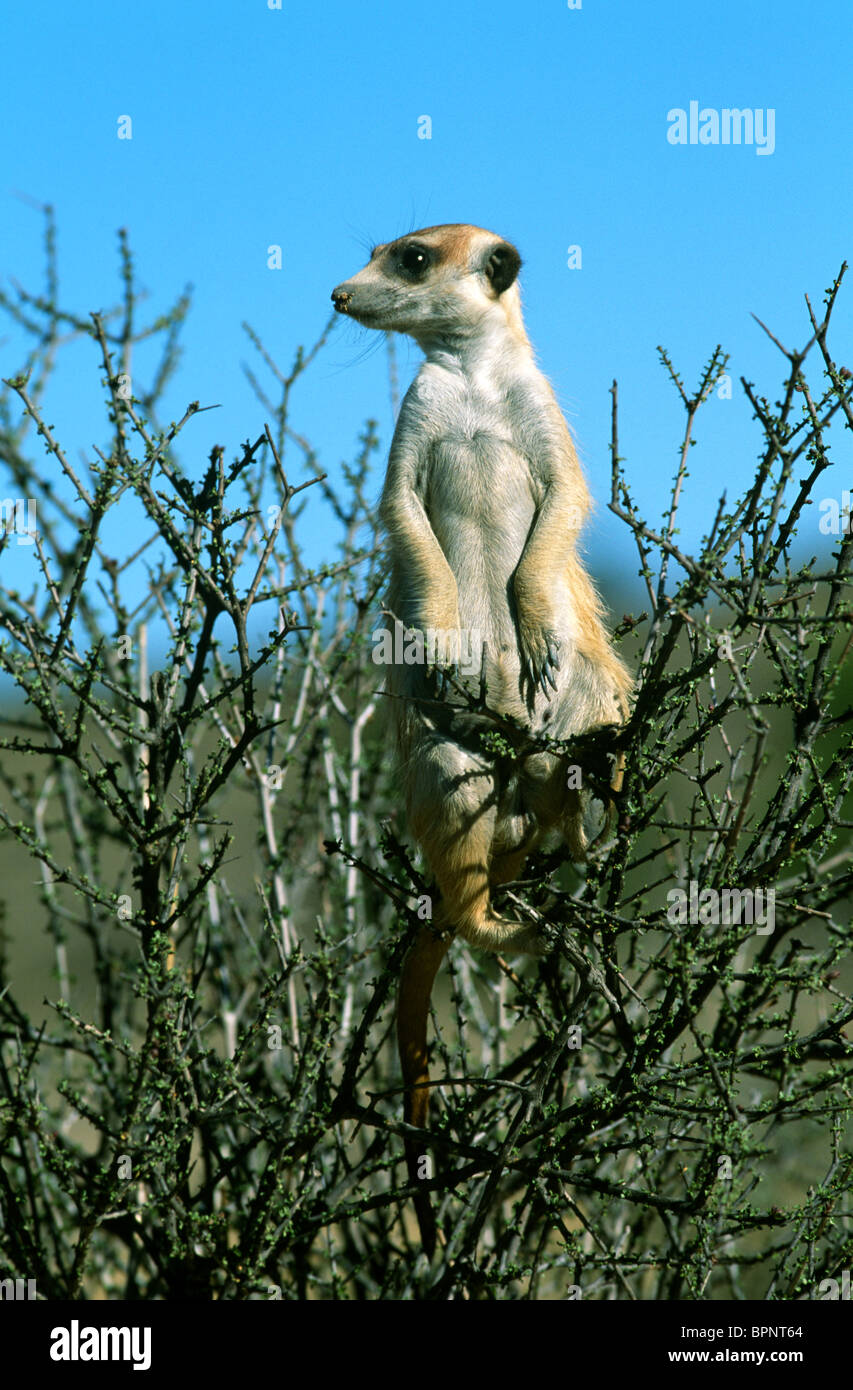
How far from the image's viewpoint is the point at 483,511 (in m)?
3.72

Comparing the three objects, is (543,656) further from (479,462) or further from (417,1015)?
(417,1015)

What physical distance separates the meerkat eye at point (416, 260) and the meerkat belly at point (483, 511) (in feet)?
2.00

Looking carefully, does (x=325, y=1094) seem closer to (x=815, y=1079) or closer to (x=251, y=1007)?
(x=815, y=1079)

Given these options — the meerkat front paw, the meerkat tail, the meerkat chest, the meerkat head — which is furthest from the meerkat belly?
the meerkat tail

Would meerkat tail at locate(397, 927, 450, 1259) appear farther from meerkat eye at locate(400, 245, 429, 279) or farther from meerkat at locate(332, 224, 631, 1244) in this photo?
meerkat eye at locate(400, 245, 429, 279)

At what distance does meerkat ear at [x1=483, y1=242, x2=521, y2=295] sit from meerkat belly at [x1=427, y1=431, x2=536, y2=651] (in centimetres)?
60

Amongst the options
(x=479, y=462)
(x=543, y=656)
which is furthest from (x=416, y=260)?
(x=543, y=656)

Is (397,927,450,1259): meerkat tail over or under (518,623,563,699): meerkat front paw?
under

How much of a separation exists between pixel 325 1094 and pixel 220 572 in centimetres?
135

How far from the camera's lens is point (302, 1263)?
11.5ft

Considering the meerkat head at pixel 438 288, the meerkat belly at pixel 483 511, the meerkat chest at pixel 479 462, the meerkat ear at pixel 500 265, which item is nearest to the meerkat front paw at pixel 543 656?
the meerkat belly at pixel 483 511

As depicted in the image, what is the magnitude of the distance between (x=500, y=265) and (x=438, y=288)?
0.80ft

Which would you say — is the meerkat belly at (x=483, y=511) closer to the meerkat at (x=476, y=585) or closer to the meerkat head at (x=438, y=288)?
the meerkat at (x=476, y=585)

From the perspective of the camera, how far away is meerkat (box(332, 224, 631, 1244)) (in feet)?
11.0
